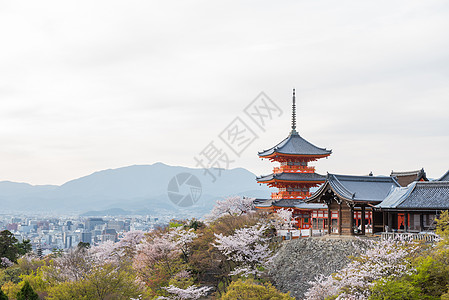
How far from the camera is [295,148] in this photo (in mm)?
52500

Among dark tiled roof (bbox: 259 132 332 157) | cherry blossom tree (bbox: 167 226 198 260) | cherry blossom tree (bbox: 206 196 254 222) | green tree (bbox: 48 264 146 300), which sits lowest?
green tree (bbox: 48 264 146 300)

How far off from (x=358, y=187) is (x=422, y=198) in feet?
16.8

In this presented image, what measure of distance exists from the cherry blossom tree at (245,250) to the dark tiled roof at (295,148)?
15595mm

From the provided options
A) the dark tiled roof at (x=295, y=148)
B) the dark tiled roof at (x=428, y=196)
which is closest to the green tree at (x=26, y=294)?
the dark tiled roof at (x=428, y=196)

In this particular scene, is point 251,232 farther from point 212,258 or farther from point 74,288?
point 74,288

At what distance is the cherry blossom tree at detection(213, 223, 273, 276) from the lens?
118 ft

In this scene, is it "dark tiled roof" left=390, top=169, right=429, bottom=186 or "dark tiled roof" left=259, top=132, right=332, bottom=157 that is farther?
"dark tiled roof" left=259, top=132, right=332, bottom=157

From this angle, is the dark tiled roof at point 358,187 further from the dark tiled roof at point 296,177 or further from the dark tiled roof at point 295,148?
the dark tiled roof at point 295,148

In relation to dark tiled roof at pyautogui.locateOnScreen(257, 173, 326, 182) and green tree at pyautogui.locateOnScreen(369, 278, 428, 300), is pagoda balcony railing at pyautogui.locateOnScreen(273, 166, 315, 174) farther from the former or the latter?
green tree at pyautogui.locateOnScreen(369, 278, 428, 300)

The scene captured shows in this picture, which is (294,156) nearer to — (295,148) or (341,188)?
(295,148)

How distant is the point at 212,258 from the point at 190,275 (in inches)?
Result: 78.2

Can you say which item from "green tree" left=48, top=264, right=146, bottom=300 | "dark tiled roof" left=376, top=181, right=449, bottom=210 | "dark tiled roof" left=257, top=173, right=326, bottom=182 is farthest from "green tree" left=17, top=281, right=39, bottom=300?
"dark tiled roof" left=257, top=173, right=326, bottom=182

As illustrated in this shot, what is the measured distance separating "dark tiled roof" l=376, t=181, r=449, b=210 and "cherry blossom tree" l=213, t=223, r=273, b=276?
8.74m

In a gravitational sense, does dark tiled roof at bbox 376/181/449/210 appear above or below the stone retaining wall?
above
